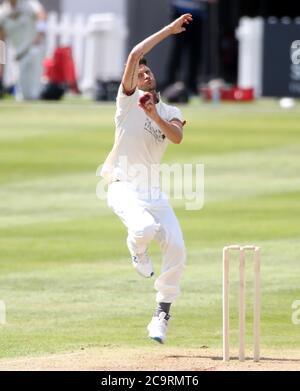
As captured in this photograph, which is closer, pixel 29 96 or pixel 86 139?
pixel 86 139

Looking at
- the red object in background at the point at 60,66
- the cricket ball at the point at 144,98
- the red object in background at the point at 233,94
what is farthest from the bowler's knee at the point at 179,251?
the red object in background at the point at 60,66

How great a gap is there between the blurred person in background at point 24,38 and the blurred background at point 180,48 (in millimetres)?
190

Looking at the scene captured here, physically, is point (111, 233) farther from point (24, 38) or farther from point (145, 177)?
point (24, 38)

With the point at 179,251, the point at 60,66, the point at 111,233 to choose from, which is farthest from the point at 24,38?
the point at 179,251

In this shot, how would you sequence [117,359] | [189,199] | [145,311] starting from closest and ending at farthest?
1. [117,359]
2. [145,311]
3. [189,199]

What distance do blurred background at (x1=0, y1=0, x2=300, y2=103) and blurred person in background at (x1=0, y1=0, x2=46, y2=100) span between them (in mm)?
190

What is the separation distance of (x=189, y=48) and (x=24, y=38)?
472 cm

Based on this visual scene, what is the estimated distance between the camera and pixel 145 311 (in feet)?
40.1

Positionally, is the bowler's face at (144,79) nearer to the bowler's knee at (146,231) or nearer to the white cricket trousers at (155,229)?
the white cricket trousers at (155,229)

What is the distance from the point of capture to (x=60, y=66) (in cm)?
3456

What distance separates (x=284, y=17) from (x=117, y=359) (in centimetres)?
2739

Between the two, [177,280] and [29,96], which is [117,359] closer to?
[177,280]

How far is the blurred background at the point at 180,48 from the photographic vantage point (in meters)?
33.5
